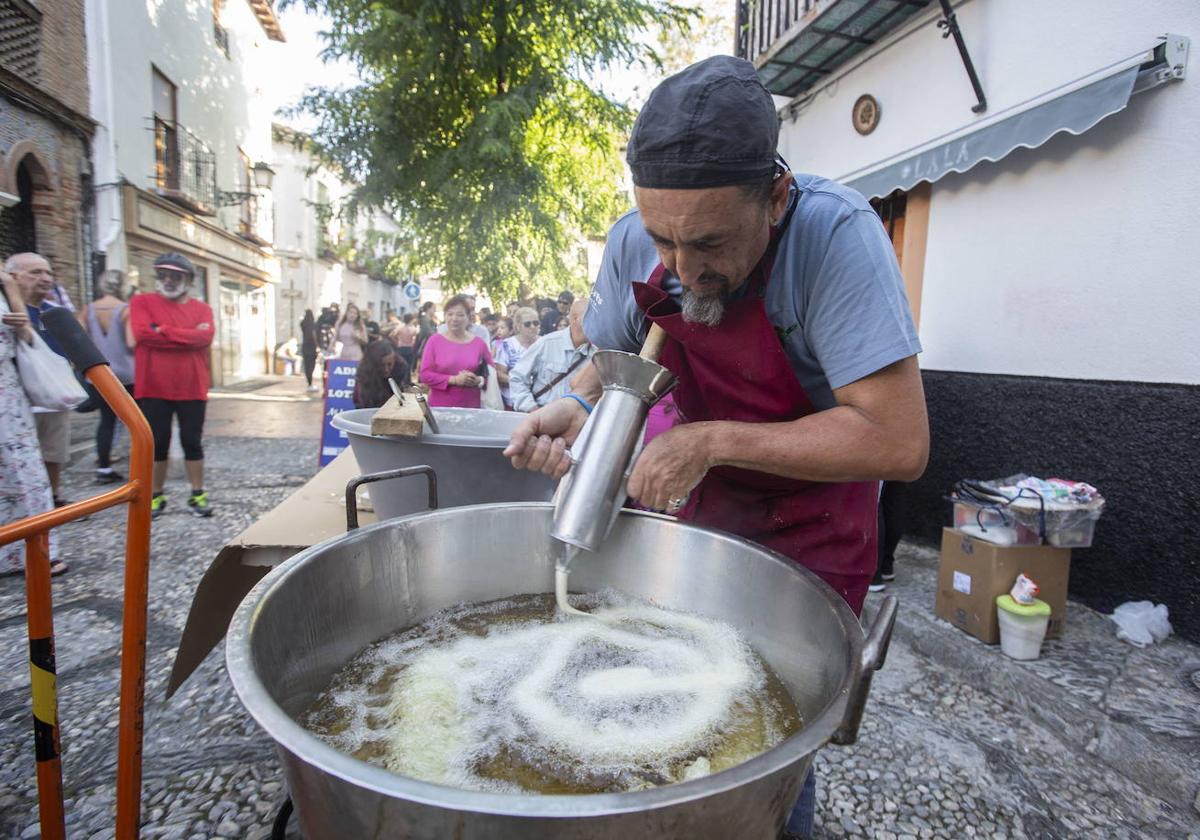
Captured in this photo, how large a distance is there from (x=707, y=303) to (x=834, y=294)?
24 cm

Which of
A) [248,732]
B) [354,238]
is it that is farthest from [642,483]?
[354,238]

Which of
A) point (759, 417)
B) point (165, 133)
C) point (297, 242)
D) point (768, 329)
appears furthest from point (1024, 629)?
point (297, 242)

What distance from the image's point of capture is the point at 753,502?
148 centimetres

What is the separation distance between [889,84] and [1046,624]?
3937mm

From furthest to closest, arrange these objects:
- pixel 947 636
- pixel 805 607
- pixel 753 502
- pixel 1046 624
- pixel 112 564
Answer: pixel 112 564
pixel 947 636
pixel 1046 624
pixel 753 502
pixel 805 607

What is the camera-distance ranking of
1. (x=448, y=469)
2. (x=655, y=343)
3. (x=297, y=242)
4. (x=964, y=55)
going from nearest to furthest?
(x=655, y=343)
(x=448, y=469)
(x=964, y=55)
(x=297, y=242)

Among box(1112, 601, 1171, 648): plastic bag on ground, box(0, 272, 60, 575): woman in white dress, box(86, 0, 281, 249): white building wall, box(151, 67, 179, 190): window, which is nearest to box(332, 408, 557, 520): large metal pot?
box(0, 272, 60, 575): woman in white dress

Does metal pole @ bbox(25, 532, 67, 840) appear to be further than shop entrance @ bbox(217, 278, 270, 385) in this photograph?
No

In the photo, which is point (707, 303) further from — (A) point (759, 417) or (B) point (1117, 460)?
(B) point (1117, 460)

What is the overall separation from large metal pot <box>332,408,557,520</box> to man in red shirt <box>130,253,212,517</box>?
3.35 metres

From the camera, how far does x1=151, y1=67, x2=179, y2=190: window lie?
11.8 metres

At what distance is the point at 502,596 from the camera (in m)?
1.41

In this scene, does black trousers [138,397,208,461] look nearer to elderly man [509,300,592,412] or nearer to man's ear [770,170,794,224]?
elderly man [509,300,592,412]

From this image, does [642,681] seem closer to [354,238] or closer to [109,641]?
[109,641]
